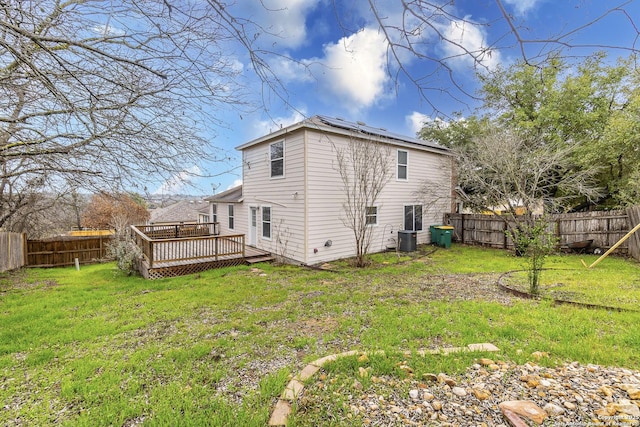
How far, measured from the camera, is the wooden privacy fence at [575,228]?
8.67 m

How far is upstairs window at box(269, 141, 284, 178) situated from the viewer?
9.88 metres

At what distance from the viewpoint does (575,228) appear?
32.2 ft

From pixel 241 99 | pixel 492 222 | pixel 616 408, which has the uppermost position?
pixel 241 99

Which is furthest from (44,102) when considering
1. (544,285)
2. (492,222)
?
(492,222)

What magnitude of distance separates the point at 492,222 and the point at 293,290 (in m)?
9.88

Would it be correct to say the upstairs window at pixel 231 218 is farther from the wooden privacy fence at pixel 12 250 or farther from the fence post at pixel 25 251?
the fence post at pixel 25 251

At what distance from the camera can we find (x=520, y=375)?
8.15 feet

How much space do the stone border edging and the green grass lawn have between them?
0.41 ft

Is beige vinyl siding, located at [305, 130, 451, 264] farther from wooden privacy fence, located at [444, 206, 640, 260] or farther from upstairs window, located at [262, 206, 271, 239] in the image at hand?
upstairs window, located at [262, 206, 271, 239]

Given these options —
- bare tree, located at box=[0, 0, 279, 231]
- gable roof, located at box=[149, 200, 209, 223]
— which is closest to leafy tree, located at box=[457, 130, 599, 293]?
bare tree, located at box=[0, 0, 279, 231]

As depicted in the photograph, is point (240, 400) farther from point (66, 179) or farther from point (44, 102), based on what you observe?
point (44, 102)

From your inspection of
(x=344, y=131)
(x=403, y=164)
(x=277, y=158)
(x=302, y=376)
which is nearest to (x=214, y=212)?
(x=277, y=158)

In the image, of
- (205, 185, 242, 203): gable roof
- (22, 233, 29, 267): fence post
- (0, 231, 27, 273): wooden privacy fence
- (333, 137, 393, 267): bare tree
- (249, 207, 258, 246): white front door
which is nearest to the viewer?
(333, 137, 393, 267): bare tree

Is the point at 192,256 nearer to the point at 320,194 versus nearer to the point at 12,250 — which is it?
the point at 320,194
